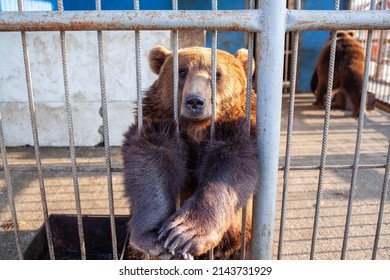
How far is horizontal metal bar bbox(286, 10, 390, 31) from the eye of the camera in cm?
177

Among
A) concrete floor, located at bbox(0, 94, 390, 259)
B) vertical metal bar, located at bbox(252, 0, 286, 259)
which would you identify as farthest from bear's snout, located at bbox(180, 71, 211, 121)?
concrete floor, located at bbox(0, 94, 390, 259)

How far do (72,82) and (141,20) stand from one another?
3876mm

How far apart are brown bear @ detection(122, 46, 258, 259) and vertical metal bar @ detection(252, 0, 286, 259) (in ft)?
0.27

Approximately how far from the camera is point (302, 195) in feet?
13.0

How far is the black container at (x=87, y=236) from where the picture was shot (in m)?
3.10

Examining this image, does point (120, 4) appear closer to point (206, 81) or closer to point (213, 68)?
point (206, 81)

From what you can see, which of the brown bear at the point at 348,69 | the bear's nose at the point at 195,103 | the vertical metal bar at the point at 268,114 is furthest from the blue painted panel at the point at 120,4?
the vertical metal bar at the point at 268,114

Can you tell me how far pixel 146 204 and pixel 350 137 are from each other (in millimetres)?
4945

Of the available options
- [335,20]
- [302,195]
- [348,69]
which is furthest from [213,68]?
[348,69]

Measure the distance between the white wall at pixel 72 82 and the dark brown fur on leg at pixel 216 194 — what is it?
3.42 m

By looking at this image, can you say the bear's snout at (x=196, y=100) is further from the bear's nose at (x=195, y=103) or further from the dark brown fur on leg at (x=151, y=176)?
the dark brown fur on leg at (x=151, y=176)

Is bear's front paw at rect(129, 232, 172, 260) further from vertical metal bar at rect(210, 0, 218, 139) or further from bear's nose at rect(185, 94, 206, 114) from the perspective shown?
bear's nose at rect(185, 94, 206, 114)
